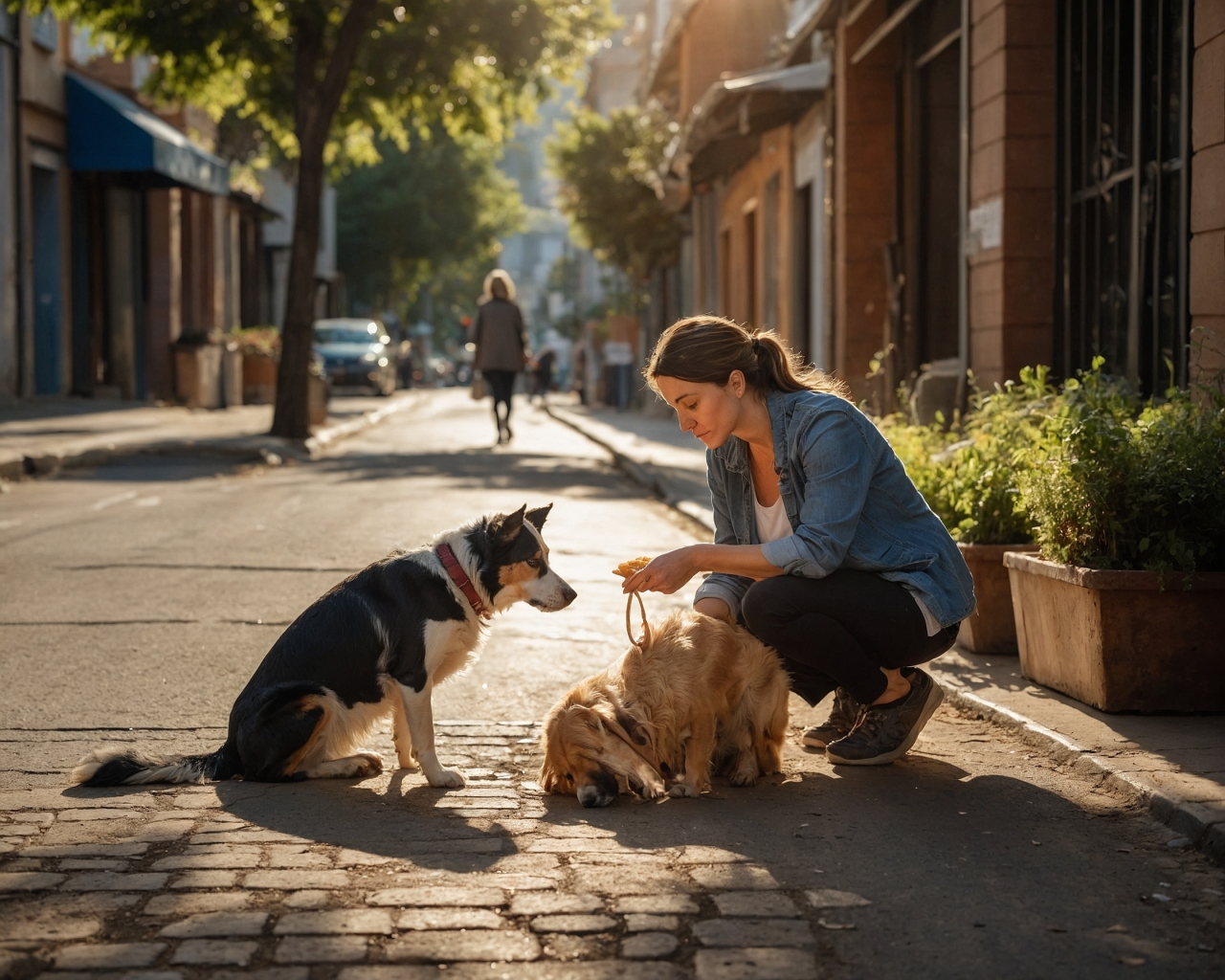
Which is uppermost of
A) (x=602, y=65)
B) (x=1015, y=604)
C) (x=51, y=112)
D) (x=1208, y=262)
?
(x=602, y=65)

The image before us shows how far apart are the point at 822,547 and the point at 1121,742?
1207 millimetres

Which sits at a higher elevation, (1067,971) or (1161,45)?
(1161,45)

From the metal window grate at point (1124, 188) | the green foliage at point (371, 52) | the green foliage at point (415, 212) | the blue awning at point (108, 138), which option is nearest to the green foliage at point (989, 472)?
the metal window grate at point (1124, 188)

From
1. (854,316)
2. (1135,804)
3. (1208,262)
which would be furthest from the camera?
(854,316)

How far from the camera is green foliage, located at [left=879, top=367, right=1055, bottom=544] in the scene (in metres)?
6.49

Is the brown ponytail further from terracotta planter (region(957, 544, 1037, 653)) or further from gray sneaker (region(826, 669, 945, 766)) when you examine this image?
terracotta planter (region(957, 544, 1037, 653))

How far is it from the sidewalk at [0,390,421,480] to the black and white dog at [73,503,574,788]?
10.5 meters

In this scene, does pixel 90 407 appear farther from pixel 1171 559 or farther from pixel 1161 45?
pixel 1171 559

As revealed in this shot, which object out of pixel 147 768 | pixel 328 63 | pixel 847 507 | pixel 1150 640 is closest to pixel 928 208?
pixel 1150 640

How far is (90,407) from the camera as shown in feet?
76.9

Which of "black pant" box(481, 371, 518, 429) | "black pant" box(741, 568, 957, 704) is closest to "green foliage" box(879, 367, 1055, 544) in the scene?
"black pant" box(741, 568, 957, 704)

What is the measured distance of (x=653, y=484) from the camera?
15.1 metres

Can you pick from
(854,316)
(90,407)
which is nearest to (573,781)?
(854,316)

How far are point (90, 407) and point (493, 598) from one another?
20.0m
